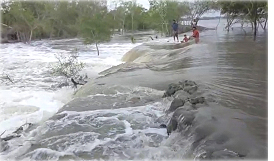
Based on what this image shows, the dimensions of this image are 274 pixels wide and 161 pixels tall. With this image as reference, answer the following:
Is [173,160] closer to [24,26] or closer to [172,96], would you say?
[172,96]

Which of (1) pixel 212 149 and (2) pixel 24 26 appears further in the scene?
(2) pixel 24 26

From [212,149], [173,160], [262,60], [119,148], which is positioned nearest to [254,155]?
[212,149]

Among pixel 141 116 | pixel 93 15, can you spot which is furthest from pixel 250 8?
pixel 141 116

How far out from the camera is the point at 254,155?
2.85 m

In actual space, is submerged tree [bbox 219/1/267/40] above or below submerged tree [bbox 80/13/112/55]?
above

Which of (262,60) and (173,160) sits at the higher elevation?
(262,60)

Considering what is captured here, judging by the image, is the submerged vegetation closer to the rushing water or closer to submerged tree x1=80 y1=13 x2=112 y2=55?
submerged tree x1=80 y1=13 x2=112 y2=55

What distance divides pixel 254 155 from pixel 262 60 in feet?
20.3

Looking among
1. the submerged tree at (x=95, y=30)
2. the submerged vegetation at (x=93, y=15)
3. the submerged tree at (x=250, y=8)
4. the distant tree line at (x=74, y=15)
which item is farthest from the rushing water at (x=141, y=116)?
the distant tree line at (x=74, y=15)

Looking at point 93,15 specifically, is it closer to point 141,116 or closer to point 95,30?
point 95,30

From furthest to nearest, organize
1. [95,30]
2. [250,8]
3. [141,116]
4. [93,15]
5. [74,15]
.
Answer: [74,15]
[93,15]
[250,8]
[95,30]
[141,116]

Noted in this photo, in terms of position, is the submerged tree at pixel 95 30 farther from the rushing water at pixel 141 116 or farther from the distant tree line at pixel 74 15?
the rushing water at pixel 141 116

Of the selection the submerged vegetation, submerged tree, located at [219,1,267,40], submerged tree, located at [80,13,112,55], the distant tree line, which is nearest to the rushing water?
submerged tree, located at [80,13,112,55]

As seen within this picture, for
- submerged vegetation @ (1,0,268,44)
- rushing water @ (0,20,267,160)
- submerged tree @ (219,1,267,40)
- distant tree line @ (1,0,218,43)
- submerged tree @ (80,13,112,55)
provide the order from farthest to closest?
distant tree line @ (1,0,218,43)
submerged vegetation @ (1,0,268,44)
submerged tree @ (80,13,112,55)
submerged tree @ (219,1,267,40)
rushing water @ (0,20,267,160)
